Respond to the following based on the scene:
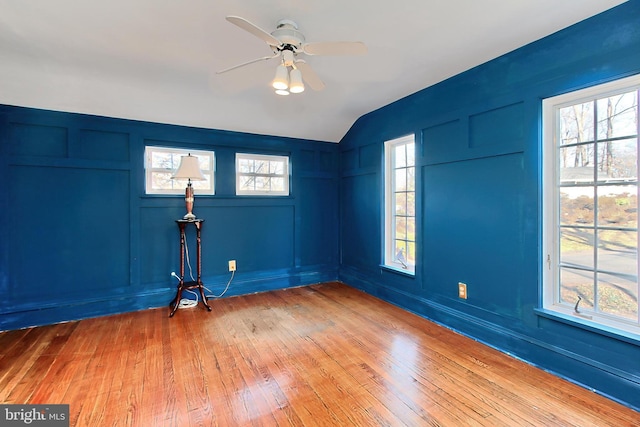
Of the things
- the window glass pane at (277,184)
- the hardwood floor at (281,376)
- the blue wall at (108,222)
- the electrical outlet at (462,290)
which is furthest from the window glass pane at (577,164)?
the window glass pane at (277,184)

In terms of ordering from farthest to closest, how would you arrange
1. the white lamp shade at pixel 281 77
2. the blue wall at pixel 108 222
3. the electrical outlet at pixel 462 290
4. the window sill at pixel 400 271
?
the window sill at pixel 400 271 → the blue wall at pixel 108 222 → the electrical outlet at pixel 462 290 → the white lamp shade at pixel 281 77

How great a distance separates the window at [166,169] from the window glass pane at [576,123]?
364cm

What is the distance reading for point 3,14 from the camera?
191 cm

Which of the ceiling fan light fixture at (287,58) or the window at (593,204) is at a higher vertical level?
the ceiling fan light fixture at (287,58)

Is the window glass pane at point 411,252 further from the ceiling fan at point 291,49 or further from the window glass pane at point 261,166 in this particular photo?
the ceiling fan at point 291,49

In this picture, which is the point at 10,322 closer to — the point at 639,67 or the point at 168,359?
the point at 168,359

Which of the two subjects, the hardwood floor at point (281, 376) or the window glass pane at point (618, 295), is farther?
the window glass pane at point (618, 295)

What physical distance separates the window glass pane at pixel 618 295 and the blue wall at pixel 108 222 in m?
3.31

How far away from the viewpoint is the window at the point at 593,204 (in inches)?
74.9

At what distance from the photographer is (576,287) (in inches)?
84.9

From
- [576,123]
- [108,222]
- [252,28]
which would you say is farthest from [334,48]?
[108,222]

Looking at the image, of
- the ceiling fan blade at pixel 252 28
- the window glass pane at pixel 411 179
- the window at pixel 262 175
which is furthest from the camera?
the window at pixel 262 175

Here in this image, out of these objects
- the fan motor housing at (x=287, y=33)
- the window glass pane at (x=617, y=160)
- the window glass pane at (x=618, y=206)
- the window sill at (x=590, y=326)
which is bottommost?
the window sill at (x=590, y=326)

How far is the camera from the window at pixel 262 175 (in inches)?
160
